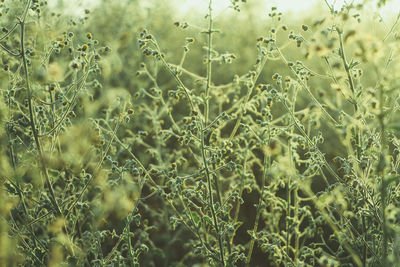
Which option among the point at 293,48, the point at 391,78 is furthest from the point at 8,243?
the point at 293,48

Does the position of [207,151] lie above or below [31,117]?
below

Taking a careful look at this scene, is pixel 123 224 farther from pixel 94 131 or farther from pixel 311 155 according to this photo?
pixel 311 155

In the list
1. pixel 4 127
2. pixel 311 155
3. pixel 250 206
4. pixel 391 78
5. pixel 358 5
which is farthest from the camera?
pixel 250 206

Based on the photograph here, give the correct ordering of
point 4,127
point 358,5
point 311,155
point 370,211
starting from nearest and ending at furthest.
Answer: point 358,5 → point 370,211 → point 311,155 → point 4,127

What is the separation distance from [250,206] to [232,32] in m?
4.67

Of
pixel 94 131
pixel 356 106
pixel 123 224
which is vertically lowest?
pixel 123 224

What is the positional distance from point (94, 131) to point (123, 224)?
0.71 meters

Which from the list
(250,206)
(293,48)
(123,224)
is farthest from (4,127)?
(293,48)

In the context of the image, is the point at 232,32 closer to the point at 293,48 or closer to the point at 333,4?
the point at 293,48

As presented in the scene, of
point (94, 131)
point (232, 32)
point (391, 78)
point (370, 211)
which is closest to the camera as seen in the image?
point (391, 78)

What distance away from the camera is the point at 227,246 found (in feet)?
10.4

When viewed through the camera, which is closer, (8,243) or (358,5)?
(358,5)

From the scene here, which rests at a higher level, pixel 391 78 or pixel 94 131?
pixel 391 78

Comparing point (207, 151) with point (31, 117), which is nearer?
point (31, 117)
